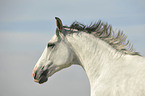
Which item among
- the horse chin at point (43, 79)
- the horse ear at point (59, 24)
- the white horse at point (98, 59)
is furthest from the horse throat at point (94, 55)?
A: the horse chin at point (43, 79)

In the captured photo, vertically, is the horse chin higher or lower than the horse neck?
lower

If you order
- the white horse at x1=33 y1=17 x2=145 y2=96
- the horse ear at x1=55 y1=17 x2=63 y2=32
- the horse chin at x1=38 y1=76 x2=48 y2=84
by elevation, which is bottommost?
the horse chin at x1=38 y1=76 x2=48 y2=84

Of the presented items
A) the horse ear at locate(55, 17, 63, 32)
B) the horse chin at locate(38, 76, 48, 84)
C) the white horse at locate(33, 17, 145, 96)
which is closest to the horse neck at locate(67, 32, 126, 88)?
the white horse at locate(33, 17, 145, 96)

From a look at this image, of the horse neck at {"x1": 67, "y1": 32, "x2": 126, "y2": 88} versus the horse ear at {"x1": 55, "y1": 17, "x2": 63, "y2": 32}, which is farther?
the horse ear at {"x1": 55, "y1": 17, "x2": 63, "y2": 32}

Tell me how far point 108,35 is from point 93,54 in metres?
0.62

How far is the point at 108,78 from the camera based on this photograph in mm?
5219

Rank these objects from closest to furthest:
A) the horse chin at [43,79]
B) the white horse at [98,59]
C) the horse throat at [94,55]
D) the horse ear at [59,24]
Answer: the white horse at [98,59]
the horse throat at [94,55]
the horse ear at [59,24]
the horse chin at [43,79]

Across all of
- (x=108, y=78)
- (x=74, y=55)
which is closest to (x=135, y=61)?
(x=108, y=78)

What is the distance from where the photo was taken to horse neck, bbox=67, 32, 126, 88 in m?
5.50

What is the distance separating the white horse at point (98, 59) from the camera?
5.05 meters

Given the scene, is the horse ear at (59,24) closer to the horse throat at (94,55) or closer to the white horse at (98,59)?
the white horse at (98,59)

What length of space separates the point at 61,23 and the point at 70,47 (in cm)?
66

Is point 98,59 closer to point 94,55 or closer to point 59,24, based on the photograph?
point 94,55

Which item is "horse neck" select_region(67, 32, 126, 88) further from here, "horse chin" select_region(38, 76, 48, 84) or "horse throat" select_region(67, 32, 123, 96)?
"horse chin" select_region(38, 76, 48, 84)
